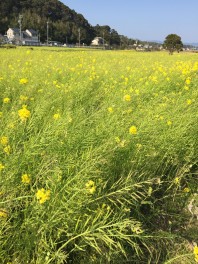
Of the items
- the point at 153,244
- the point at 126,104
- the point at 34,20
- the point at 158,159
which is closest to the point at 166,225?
the point at 153,244

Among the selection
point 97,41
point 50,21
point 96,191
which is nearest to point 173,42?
point 96,191

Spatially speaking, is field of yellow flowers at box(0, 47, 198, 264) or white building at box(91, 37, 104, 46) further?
A: white building at box(91, 37, 104, 46)

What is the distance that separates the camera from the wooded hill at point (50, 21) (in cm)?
9281

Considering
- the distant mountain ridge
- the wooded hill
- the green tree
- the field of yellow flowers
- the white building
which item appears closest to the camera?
the field of yellow flowers

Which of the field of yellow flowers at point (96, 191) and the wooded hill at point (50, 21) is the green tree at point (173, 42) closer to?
the field of yellow flowers at point (96, 191)

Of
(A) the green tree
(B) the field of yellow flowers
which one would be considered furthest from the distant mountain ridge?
(B) the field of yellow flowers

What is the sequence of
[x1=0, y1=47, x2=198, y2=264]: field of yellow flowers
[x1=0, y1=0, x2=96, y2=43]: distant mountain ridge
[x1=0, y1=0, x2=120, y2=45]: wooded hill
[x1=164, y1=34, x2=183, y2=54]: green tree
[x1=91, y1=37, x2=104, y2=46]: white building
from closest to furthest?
[x1=0, y1=47, x2=198, y2=264]: field of yellow flowers, [x1=164, y1=34, x2=183, y2=54]: green tree, [x1=0, y1=0, x2=96, y2=43]: distant mountain ridge, [x1=0, y1=0, x2=120, y2=45]: wooded hill, [x1=91, y1=37, x2=104, y2=46]: white building

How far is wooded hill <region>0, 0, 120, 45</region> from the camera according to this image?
92.8 metres

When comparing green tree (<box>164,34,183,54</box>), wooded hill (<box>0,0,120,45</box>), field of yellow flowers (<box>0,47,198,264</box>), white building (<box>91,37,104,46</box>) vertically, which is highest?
wooded hill (<box>0,0,120,45</box>)

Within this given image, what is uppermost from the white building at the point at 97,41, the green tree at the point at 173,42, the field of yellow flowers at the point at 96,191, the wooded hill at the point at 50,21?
the wooded hill at the point at 50,21

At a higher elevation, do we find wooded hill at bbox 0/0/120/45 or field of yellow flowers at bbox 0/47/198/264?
wooded hill at bbox 0/0/120/45

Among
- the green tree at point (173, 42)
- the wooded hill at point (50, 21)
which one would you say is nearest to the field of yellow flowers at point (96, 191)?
the green tree at point (173, 42)

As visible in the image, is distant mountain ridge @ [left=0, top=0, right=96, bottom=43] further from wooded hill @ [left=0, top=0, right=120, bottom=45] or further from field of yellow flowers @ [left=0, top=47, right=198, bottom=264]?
field of yellow flowers @ [left=0, top=47, right=198, bottom=264]

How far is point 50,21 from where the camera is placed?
318 feet
